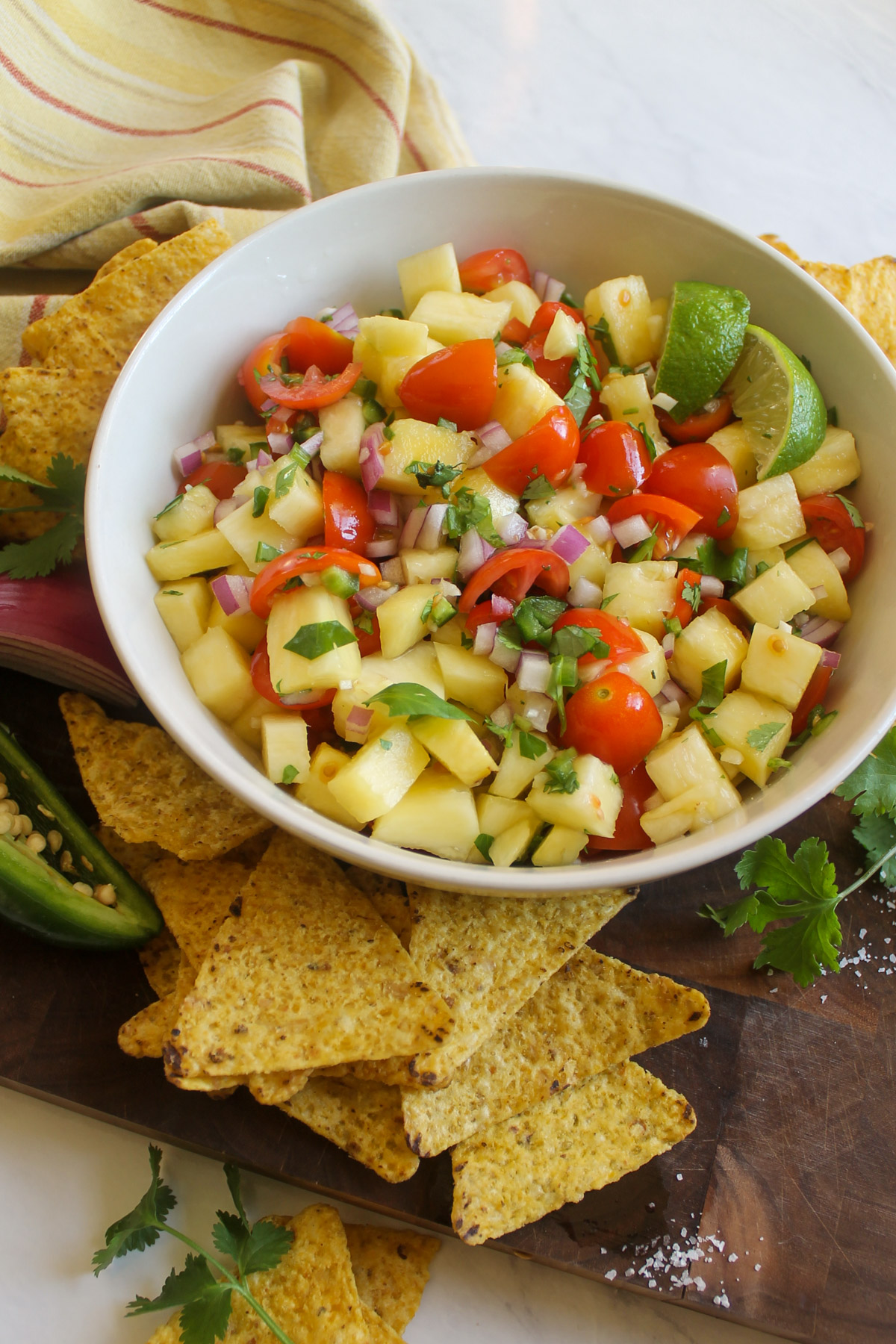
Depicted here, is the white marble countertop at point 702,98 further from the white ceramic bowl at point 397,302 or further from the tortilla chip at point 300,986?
the tortilla chip at point 300,986

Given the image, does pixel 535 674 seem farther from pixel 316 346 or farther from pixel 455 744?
pixel 316 346

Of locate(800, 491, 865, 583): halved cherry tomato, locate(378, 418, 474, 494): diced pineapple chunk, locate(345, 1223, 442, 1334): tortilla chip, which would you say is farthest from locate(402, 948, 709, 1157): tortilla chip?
locate(378, 418, 474, 494): diced pineapple chunk

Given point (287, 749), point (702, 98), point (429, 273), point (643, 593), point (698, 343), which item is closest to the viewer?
point (287, 749)

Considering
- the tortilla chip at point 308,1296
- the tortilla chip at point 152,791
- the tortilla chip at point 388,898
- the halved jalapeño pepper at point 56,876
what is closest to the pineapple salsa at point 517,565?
the tortilla chip at point 152,791

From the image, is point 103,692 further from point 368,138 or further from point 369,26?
point 369,26

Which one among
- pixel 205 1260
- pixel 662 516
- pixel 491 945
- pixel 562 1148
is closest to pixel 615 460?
pixel 662 516

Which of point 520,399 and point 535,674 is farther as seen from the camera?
point 520,399

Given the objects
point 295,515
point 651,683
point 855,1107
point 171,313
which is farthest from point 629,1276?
point 171,313
